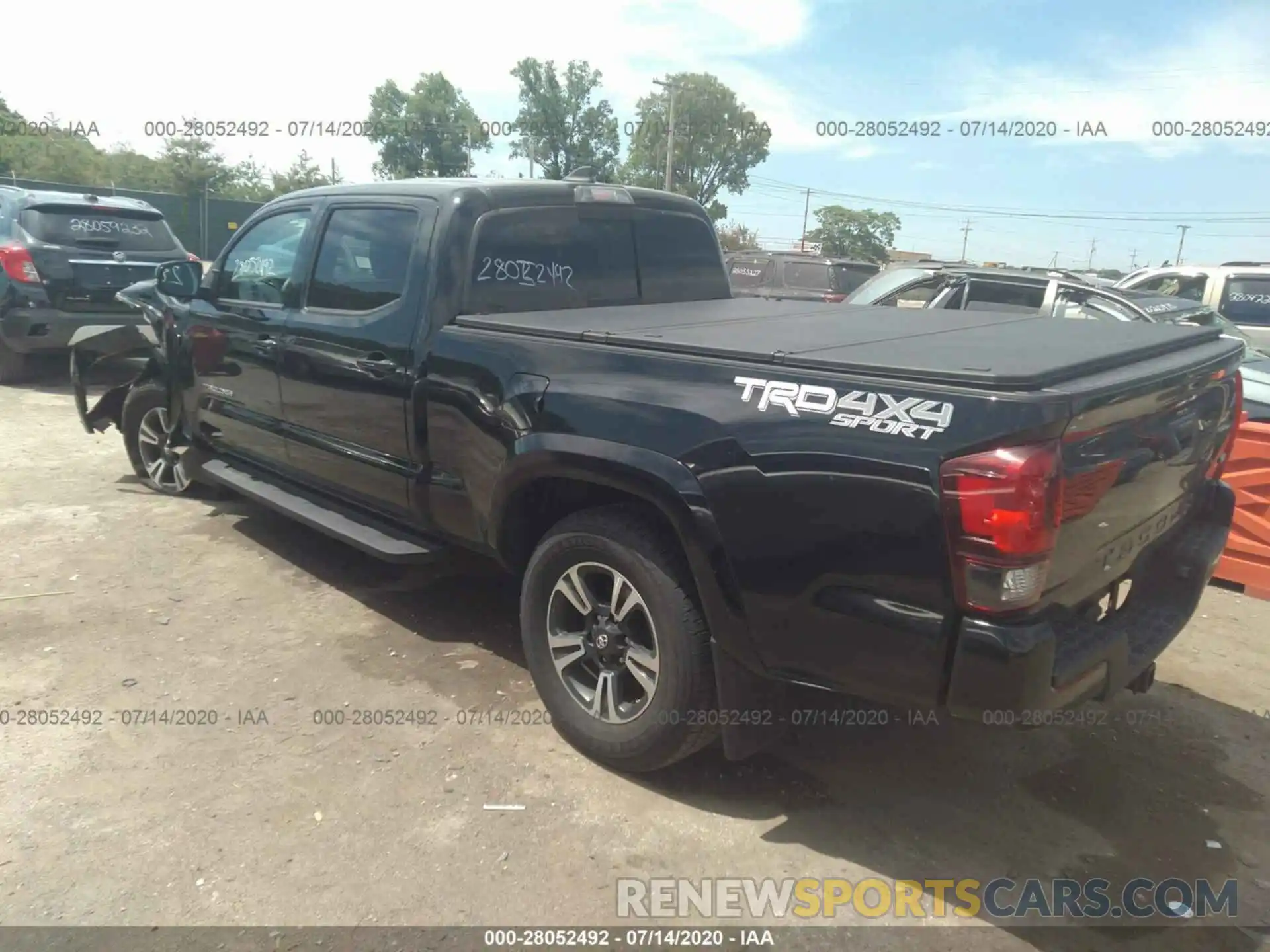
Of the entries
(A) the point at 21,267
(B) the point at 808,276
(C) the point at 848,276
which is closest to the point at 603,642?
(A) the point at 21,267

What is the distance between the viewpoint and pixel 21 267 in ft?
28.4

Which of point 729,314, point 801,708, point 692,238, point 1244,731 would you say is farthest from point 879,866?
point 692,238

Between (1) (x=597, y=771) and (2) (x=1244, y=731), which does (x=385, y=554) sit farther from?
(2) (x=1244, y=731)

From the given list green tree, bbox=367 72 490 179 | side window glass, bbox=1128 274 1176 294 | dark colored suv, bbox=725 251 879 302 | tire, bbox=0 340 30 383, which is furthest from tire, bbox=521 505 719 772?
green tree, bbox=367 72 490 179

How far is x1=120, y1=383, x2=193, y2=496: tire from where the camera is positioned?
5.85 meters

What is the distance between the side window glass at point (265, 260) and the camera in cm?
448

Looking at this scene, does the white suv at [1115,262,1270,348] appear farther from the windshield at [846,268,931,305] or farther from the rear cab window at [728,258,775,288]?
the rear cab window at [728,258,775,288]

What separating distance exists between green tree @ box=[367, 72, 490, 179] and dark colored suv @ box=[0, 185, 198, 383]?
43222mm

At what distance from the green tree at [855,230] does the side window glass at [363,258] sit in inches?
2123

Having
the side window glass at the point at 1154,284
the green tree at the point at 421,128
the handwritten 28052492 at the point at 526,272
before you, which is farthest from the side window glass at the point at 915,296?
the green tree at the point at 421,128

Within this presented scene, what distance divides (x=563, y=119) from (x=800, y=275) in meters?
45.3

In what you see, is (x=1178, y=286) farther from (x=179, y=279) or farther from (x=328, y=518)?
(x=179, y=279)

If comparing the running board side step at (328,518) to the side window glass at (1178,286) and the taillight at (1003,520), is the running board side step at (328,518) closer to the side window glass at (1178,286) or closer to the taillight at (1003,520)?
the taillight at (1003,520)

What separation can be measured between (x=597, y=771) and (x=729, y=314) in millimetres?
1984
